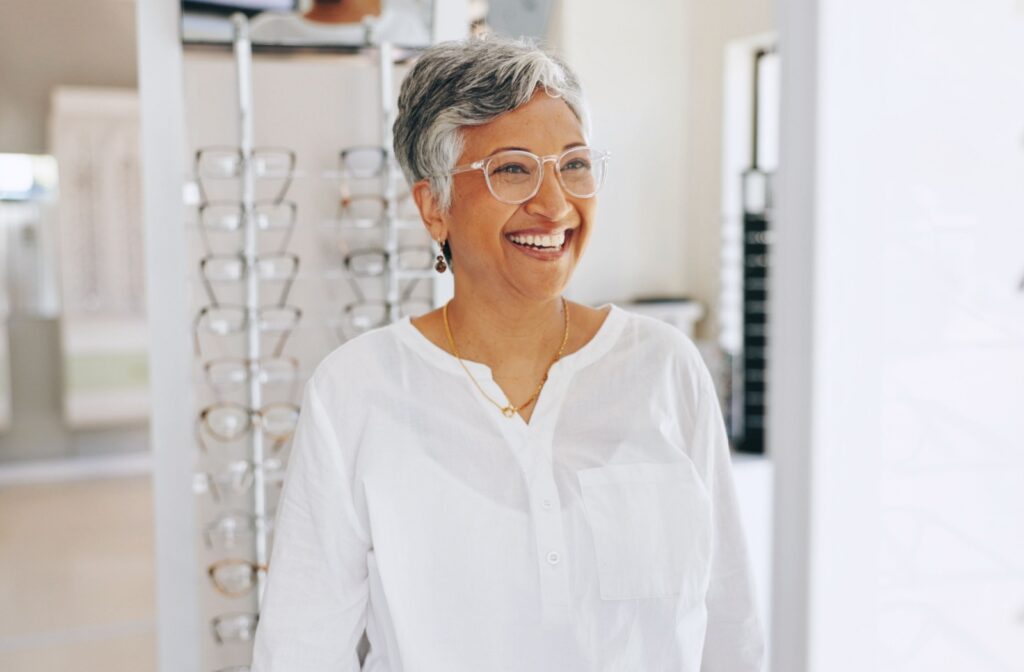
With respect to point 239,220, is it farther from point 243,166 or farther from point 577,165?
point 577,165

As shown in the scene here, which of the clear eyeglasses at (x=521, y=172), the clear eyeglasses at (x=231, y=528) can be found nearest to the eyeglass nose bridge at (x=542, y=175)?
the clear eyeglasses at (x=521, y=172)

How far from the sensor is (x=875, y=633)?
4.85ft

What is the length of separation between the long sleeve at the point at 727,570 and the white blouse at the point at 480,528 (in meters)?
0.03

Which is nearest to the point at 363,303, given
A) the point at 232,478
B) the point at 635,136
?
the point at 232,478

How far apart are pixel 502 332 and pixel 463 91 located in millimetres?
297

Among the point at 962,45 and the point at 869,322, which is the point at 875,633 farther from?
the point at 962,45

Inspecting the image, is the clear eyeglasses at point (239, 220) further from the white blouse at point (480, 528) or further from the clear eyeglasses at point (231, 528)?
the white blouse at point (480, 528)

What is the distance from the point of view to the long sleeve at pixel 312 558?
1.09 m

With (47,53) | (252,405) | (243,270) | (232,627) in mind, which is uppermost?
(47,53)

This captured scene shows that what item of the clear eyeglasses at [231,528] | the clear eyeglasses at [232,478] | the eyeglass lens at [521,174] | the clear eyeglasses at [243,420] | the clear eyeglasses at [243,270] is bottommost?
the clear eyeglasses at [231,528]

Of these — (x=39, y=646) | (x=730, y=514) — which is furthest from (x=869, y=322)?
(x=39, y=646)

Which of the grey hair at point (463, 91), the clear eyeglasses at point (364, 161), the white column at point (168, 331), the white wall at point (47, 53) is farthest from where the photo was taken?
the white wall at point (47, 53)

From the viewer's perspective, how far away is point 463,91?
3.46ft

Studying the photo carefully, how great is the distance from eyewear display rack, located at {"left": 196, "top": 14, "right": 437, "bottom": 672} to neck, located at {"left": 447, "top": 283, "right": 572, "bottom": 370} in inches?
28.1
